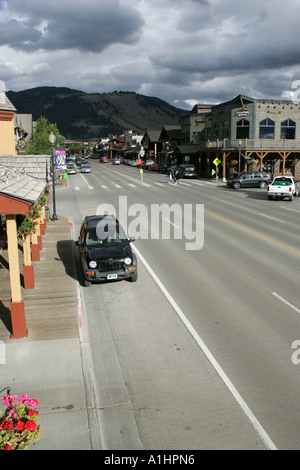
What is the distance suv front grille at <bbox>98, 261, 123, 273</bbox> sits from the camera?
39.7 ft

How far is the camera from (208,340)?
9031 millimetres

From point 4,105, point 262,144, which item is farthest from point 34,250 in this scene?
point 262,144

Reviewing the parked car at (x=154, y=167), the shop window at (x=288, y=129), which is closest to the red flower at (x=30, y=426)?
the shop window at (x=288, y=129)

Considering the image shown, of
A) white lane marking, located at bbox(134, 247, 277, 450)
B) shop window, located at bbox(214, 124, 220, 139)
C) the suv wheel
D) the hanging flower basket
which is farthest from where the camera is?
shop window, located at bbox(214, 124, 220, 139)

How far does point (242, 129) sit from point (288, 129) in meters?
5.38

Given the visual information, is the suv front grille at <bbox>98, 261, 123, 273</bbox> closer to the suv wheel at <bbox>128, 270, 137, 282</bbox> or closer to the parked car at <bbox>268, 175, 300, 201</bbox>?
the suv wheel at <bbox>128, 270, 137, 282</bbox>

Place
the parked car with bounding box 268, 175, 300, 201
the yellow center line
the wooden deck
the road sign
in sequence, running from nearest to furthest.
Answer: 1. the wooden deck
2. the yellow center line
3. the road sign
4. the parked car with bounding box 268, 175, 300, 201

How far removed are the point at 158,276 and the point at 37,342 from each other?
5.39 meters

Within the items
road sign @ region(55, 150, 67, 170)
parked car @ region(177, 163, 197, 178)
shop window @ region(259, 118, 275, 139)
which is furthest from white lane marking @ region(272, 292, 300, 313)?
parked car @ region(177, 163, 197, 178)

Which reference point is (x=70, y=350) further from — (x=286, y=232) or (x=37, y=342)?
(x=286, y=232)

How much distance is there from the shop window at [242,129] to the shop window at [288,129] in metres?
4.11

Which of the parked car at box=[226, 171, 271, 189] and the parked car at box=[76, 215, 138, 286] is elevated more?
the parked car at box=[226, 171, 271, 189]

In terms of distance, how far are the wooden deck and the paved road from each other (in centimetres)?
59
